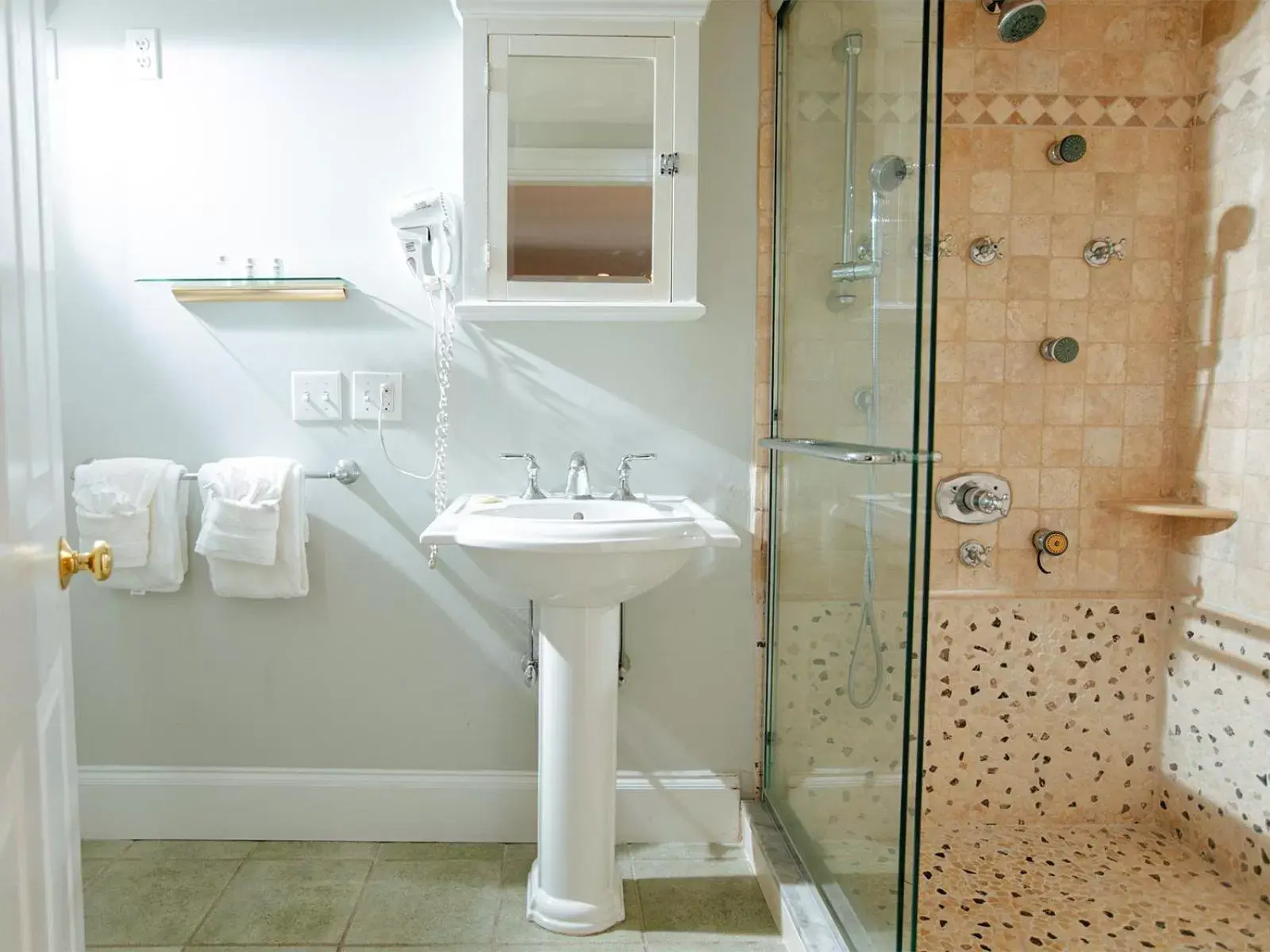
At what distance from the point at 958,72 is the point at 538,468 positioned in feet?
4.64

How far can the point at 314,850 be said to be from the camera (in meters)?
2.04

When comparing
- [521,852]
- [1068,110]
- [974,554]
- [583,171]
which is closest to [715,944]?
[521,852]

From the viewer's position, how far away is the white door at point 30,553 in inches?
30.0

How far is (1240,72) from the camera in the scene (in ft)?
6.36

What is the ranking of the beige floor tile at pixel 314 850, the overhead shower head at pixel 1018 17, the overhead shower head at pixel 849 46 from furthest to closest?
the beige floor tile at pixel 314 850
the overhead shower head at pixel 1018 17
the overhead shower head at pixel 849 46

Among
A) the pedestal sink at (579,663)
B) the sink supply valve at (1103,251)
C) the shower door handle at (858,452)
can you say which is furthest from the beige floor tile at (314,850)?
the sink supply valve at (1103,251)

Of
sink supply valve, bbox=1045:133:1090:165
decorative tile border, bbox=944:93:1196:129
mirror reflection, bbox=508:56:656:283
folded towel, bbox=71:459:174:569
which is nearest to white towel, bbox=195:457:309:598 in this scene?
folded towel, bbox=71:459:174:569

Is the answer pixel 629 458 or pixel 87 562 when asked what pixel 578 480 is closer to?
pixel 629 458

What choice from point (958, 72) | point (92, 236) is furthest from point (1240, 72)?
point (92, 236)

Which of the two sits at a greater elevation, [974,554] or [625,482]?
[625,482]

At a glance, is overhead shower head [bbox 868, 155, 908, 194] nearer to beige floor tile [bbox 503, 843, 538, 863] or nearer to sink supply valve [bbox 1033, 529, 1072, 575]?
sink supply valve [bbox 1033, 529, 1072, 575]

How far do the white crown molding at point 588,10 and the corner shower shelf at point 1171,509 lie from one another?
4.98 ft

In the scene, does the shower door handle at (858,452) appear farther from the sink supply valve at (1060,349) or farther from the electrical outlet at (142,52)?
the electrical outlet at (142,52)

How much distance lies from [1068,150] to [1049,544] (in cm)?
95
